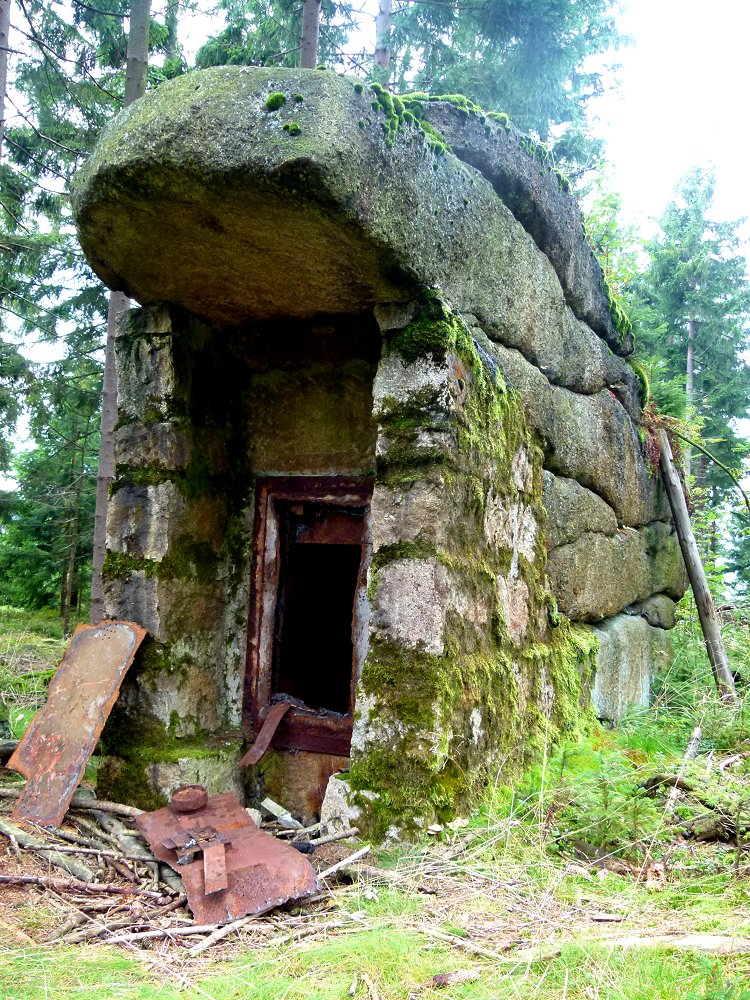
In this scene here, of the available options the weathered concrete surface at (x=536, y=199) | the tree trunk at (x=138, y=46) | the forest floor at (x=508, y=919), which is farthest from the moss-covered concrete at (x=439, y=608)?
the tree trunk at (x=138, y=46)

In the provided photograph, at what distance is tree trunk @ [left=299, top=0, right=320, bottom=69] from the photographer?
7.61 m

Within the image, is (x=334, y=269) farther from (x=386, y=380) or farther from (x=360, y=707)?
(x=360, y=707)

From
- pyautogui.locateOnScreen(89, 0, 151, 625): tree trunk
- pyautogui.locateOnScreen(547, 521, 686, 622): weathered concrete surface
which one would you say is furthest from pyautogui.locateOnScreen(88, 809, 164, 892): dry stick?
pyautogui.locateOnScreen(89, 0, 151, 625): tree trunk

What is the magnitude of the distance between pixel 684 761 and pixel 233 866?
203cm

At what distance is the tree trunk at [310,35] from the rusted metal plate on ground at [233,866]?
23.2 feet

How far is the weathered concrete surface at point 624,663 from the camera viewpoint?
196 inches

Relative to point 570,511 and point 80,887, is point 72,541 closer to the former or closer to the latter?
point 570,511

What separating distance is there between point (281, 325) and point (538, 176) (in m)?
1.76

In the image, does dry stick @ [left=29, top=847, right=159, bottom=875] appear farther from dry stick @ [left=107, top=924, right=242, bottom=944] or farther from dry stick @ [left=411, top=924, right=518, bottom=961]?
dry stick @ [left=411, top=924, right=518, bottom=961]

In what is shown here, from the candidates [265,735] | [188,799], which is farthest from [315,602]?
[188,799]

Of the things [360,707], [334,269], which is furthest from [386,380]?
[360,707]

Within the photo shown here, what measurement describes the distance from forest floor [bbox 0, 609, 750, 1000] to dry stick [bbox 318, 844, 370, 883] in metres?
0.05

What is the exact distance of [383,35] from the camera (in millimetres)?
10414

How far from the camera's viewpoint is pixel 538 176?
4.36m
